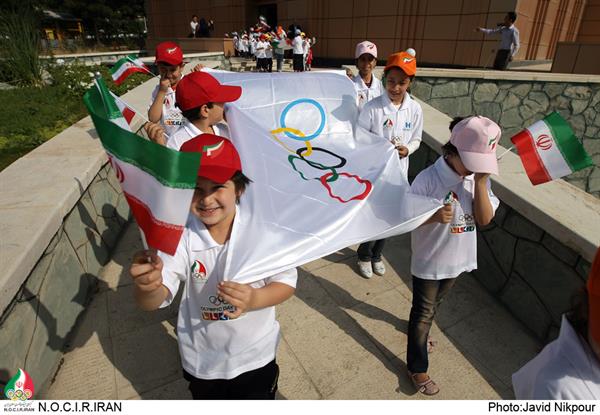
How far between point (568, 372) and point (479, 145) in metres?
1.20

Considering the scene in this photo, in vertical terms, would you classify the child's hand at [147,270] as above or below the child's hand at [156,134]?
below

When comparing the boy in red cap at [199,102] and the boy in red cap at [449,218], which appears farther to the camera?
the boy in red cap at [199,102]

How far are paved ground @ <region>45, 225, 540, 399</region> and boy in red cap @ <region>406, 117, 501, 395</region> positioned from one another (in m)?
0.32

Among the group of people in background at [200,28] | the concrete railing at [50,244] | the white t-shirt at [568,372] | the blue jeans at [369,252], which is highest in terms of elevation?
the group of people in background at [200,28]

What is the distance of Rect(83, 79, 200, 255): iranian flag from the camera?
1.24 meters

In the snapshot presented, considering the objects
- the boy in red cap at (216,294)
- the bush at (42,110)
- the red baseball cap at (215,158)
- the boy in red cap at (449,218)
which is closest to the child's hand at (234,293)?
the boy in red cap at (216,294)

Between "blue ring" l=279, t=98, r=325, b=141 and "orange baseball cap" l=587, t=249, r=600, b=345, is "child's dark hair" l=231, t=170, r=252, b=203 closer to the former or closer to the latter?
"orange baseball cap" l=587, t=249, r=600, b=345

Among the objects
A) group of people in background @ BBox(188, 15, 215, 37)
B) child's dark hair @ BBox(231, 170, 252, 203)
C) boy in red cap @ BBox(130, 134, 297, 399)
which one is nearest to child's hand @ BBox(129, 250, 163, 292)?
boy in red cap @ BBox(130, 134, 297, 399)

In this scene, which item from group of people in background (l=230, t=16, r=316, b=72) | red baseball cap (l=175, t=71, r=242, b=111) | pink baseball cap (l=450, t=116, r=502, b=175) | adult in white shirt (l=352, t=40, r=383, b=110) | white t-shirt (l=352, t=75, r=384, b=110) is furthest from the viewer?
group of people in background (l=230, t=16, r=316, b=72)

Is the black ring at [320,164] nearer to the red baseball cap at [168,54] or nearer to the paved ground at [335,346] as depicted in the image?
the paved ground at [335,346]

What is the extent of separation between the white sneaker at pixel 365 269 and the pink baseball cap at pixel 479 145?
197 cm

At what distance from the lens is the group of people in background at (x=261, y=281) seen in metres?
1.30

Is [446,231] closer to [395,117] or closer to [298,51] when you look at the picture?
[395,117]

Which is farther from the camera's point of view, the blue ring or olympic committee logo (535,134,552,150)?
the blue ring
